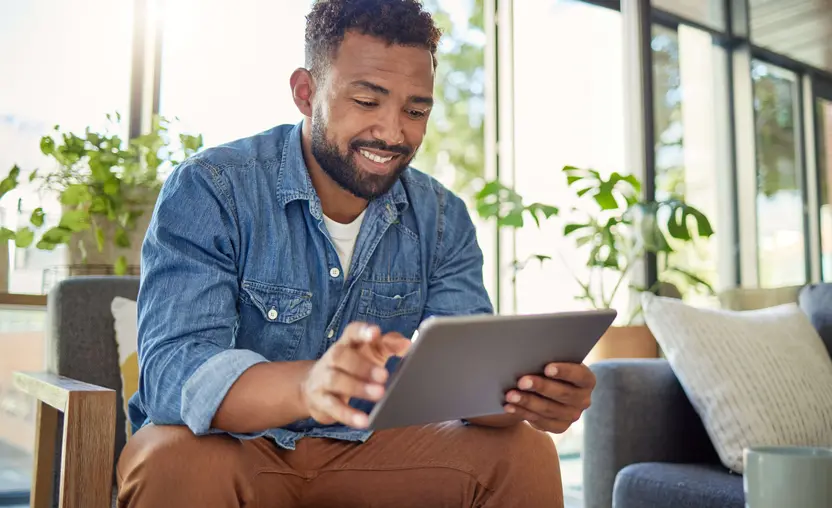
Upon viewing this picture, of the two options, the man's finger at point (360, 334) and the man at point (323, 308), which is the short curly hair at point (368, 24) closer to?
the man at point (323, 308)

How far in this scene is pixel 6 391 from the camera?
2736 mm

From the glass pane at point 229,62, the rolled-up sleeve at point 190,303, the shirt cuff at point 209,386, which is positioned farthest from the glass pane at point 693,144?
the shirt cuff at point 209,386

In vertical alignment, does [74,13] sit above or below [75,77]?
above

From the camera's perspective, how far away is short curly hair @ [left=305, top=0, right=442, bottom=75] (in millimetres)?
1321

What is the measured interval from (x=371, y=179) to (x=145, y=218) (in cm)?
98

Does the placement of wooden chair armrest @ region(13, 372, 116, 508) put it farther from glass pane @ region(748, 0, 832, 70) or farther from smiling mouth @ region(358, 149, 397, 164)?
glass pane @ region(748, 0, 832, 70)

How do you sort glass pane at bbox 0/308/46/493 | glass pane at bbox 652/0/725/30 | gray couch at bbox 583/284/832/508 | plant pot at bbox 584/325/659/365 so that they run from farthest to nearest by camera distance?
1. glass pane at bbox 652/0/725/30
2. plant pot at bbox 584/325/659/365
3. glass pane at bbox 0/308/46/493
4. gray couch at bbox 583/284/832/508

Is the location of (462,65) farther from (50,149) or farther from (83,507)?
(83,507)

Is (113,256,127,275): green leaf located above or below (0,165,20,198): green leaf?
below

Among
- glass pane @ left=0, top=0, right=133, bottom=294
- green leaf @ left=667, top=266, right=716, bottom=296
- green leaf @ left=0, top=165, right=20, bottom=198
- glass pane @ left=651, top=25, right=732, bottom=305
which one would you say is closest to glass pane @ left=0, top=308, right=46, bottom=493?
glass pane @ left=0, top=0, right=133, bottom=294

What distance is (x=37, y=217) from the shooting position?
206 centimetres

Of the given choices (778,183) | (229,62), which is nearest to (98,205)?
(229,62)

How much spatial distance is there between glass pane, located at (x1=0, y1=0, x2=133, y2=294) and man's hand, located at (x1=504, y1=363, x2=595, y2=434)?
203cm

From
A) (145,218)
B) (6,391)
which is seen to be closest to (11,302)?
(145,218)
